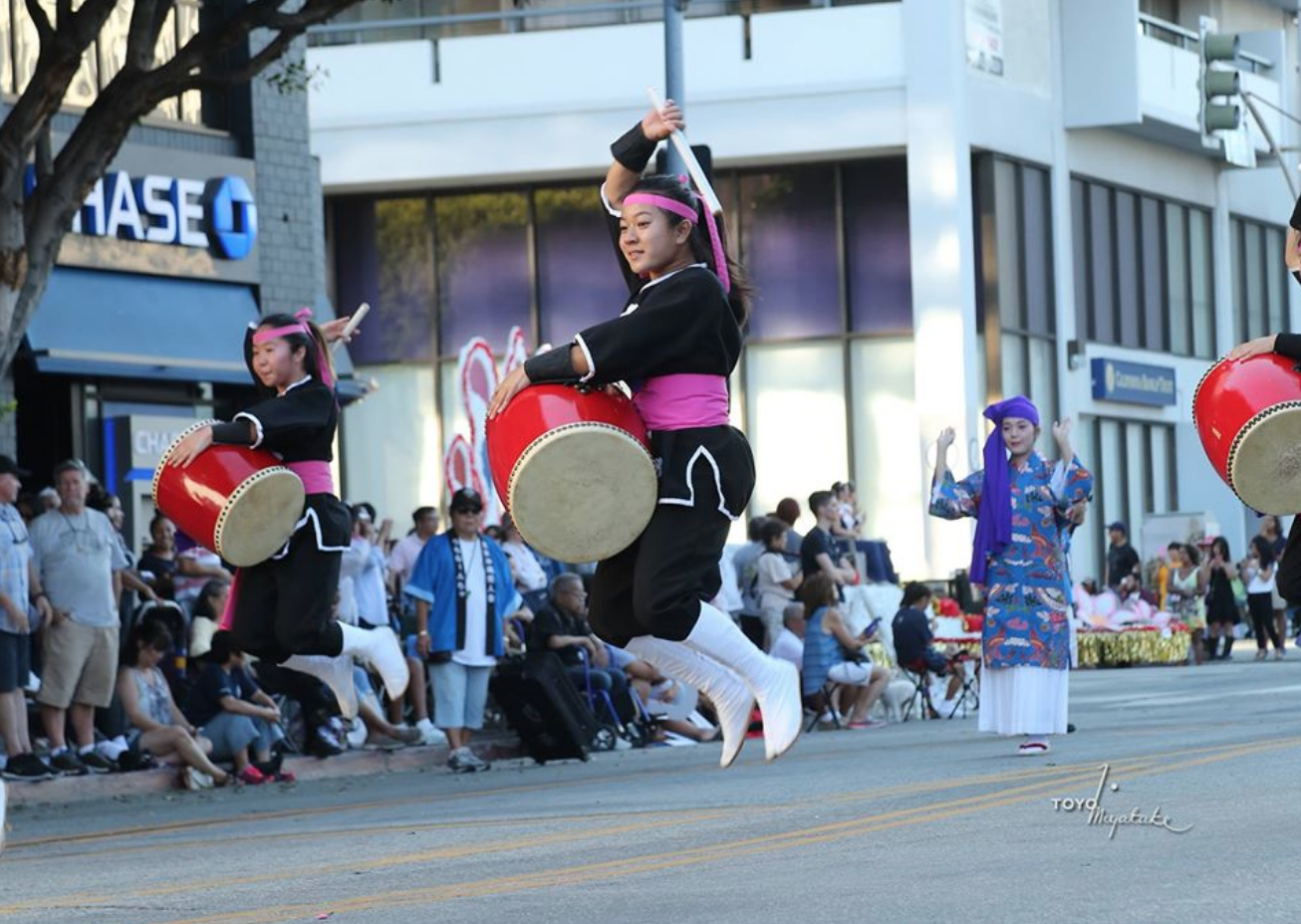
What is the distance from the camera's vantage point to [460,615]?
17812 millimetres

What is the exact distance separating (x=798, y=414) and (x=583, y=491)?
3108cm

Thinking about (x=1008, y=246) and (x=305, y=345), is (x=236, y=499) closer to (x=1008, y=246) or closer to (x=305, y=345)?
(x=305, y=345)

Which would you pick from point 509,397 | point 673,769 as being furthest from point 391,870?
point 673,769

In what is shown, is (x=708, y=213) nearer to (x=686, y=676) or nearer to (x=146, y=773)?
(x=686, y=676)

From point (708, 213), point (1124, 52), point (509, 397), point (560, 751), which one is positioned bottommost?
point (560, 751)

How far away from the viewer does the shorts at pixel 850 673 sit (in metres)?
20.5

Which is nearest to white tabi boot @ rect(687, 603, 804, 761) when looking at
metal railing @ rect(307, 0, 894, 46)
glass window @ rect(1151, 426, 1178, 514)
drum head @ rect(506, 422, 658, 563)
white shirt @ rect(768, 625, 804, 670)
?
drum head @ rect(506, 422, 658, 563)

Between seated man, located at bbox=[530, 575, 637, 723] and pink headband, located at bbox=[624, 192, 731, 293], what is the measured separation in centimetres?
965

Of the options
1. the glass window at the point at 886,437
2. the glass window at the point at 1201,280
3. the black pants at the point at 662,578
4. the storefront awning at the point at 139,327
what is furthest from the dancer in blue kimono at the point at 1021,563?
the glass window at the point at 1201,280

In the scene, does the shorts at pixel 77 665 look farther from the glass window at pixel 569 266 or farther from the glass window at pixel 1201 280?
the glass window at pixel 1201 280

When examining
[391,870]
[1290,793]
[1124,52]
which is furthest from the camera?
[1124,52]

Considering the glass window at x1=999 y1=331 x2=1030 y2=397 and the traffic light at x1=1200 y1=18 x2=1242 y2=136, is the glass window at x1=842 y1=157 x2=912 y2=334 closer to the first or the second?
the glass window at x1=999 y1=331 x2=1030 y2=397

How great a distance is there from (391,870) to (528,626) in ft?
28.7

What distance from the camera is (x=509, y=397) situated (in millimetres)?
8336
